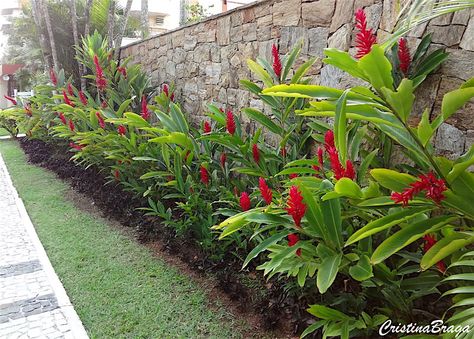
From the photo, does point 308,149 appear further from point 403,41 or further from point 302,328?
point 302,328

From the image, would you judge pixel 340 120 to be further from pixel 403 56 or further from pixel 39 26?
pixel 39 26

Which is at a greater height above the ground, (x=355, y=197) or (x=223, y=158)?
(x=355, y=197)

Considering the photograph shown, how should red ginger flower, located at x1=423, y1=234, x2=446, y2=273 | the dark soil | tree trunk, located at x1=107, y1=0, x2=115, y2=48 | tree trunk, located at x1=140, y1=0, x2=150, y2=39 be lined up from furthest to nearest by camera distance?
tree trunk, located at x1=140, y1=0, x2=150, y2=39
tree trunk, located at x1=107, y1=0, x2=115, y2=48
the dark soil
red ginger flower, located at x1=423, y1=234, x2=446, y2=273

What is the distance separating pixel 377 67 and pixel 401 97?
0.36 feet

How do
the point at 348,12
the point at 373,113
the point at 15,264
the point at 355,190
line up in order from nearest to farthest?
the point at 373,113 → the point at 355,190 → the point at 348,12 → the point at 15,264

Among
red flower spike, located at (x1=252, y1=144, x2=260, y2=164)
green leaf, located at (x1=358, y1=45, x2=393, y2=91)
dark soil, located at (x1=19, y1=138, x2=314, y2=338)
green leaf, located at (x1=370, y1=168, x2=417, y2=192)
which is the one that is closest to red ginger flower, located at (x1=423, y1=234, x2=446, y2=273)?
green leaf, located at (x1=370, y1=168, x2=417, y2=192)

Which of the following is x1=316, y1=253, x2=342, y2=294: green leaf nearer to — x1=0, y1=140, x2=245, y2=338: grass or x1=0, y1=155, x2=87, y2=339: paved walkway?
x1=0, y1=140, x2=245, y2=338: grass

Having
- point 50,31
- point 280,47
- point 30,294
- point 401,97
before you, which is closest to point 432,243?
point 401,97

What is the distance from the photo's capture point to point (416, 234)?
53.3 inches

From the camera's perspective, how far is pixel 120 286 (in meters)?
2.86

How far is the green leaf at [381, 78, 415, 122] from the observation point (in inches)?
44.8

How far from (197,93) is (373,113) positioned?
352 centimetres

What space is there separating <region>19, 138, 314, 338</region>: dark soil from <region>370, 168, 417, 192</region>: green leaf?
1.06 m

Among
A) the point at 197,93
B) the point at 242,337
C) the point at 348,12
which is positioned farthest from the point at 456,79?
the point at 197,93
